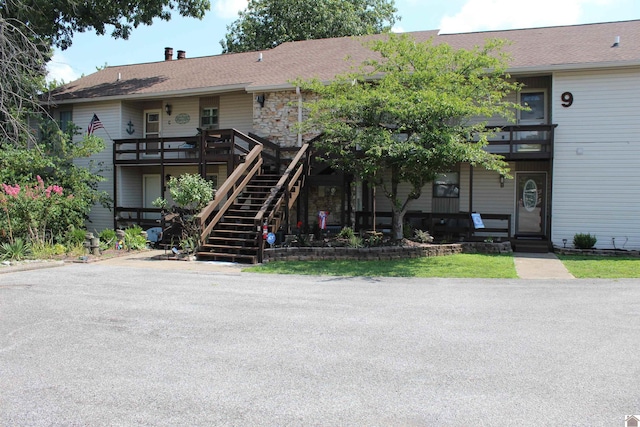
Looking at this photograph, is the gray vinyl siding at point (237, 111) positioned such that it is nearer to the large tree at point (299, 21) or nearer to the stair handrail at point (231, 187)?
the stair handrail at point (231, 187)

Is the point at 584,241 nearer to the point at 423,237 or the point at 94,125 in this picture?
the point at 423,237

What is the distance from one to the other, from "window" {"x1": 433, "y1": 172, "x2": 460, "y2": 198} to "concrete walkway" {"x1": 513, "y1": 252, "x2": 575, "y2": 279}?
11.4ft

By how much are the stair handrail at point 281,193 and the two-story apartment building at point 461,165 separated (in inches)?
25.4

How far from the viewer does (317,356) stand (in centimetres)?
537

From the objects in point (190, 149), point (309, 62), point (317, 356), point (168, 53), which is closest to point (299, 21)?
point (168, 53)

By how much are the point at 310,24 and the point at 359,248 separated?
2290 centimetres

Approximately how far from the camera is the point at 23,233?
14.0m

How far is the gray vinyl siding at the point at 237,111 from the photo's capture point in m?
18.8

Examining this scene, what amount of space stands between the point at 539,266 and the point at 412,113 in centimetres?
469

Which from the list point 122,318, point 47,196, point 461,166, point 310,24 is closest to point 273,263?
point 122,318

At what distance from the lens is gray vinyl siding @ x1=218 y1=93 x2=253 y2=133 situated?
18.8 meters

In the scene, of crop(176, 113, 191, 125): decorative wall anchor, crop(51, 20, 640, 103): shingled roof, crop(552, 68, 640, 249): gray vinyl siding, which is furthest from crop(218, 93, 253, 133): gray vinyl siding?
crop(552, 68, 640, 249): gray vinyl siding

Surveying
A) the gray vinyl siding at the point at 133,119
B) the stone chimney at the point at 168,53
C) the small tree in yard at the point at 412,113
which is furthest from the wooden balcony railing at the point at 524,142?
the stone chimney at the point at 168,53

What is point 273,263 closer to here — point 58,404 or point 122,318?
point 122,318
